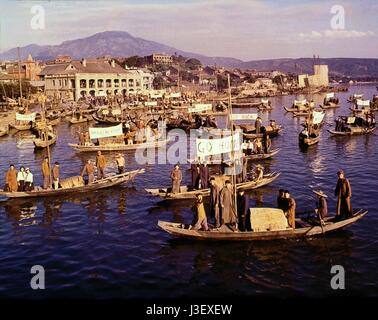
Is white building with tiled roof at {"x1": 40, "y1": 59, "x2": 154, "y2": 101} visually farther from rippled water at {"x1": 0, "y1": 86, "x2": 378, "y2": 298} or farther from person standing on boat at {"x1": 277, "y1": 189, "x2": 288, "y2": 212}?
person standing on boat at {"x1": 277, "y1": 189, "x2": 288, "y2": 212}

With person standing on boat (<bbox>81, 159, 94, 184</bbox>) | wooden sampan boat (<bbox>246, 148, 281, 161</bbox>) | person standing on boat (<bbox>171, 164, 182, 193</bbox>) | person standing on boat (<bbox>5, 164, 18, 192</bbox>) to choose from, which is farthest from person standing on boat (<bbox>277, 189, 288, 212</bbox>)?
wooden sampan boat (<bbox>246, 148, 281, 161</bbox>)

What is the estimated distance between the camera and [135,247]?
1838 centimetres

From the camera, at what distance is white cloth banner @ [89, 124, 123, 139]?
4041 cm

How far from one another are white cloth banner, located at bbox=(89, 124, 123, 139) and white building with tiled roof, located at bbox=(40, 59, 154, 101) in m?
59.9

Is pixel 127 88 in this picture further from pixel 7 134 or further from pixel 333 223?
pixel 333 223

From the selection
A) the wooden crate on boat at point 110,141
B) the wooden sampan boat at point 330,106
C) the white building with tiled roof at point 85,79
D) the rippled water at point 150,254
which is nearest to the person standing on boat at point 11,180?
the rippled water at point 150,254

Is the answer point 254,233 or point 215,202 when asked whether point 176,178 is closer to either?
point 215,202

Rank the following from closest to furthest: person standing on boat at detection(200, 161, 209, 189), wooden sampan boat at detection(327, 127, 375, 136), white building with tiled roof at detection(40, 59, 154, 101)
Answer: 1. person standing on boat at detection(200, 161, 209, 189)
2. wooden sampan boat at detection(327, 127, 375, 136)
3. white building with tiled roof at detection(40, 59, 154, 101)

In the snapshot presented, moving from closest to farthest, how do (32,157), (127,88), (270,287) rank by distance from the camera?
1. (270,287)
2. (32,157)
3. (127,88)

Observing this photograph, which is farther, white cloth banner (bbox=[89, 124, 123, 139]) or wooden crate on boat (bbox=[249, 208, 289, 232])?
white cloth banner (bbox=[89, 124, 123, 139])

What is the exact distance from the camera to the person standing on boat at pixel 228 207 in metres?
17.6

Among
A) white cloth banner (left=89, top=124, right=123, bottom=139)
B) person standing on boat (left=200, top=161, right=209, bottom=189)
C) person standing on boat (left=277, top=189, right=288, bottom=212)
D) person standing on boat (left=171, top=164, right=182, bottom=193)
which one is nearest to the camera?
person standing on boat (left=277, top=189, right=288, bottom=212)
